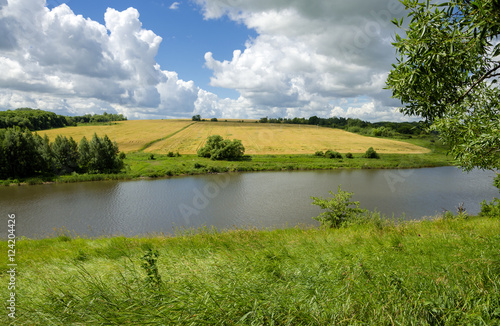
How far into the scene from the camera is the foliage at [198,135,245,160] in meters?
55.5

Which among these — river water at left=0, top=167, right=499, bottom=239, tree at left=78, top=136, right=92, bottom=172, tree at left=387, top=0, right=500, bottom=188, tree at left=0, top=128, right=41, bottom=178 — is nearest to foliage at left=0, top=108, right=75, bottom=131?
tree at left=0, top=128, right=41, bottom=178

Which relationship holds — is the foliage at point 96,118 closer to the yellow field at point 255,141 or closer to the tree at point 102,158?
the yellow field at point 255,141

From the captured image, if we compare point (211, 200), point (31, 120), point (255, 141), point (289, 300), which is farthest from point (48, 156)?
point (31, 120)

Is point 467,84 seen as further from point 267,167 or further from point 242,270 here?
point 267,167

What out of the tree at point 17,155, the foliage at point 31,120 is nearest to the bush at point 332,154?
the tree at point 17,155

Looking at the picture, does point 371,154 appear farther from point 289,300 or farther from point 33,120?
point 33,120

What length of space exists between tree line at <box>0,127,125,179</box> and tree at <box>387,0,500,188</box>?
157ft

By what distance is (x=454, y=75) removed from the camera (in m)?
4.66

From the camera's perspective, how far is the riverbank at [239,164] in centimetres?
4203

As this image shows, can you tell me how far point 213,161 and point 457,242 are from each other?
50.3 metres

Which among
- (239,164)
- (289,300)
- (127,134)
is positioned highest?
(127,134)

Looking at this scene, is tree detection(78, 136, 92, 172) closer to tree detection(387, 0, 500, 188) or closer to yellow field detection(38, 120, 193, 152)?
yellow field detection(38, 120, 193, 152)

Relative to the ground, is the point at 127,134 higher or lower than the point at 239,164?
higher

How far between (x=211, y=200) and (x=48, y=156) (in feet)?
107
